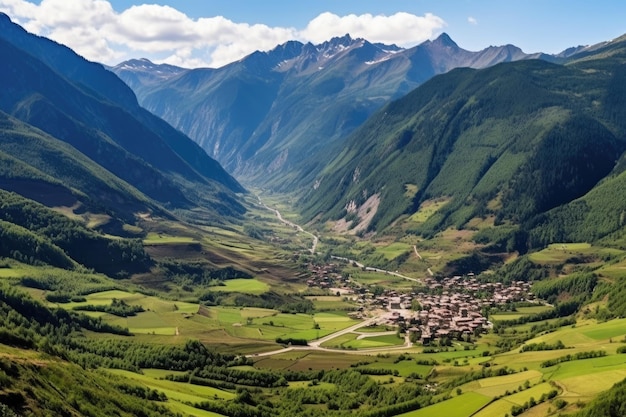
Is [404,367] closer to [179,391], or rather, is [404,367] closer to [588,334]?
[588,334]

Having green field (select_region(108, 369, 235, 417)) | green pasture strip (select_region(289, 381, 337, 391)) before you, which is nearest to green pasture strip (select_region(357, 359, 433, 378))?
green pasture strip (select_region(289, 381, 337, 391))

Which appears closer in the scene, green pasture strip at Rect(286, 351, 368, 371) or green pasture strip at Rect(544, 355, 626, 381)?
green pasture strip at Rect(544, 355, 626, 381)

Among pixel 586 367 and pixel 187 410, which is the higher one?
pixel 586 367

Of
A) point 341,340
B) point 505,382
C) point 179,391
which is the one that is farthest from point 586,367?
point 341,340

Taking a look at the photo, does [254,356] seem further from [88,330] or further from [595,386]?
[595,386]

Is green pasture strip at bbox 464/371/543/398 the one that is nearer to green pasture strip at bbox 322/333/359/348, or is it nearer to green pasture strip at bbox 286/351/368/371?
green pasture strip at bbox 286/351/368/371

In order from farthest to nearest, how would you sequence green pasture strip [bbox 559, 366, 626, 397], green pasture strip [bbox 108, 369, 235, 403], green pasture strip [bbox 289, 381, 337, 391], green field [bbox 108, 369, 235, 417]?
green pasture strip [bbox 289, 381, 337, 391], green pasture strip [bbox 108, 369, 235, 403], green field [bbox 108, 369, 235, 417], green pasture strip [bbox 559, 366, 626, 397]

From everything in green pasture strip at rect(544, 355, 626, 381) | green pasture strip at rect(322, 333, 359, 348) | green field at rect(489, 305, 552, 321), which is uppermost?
green pasture strip at rect(544, 355, 626, 381)

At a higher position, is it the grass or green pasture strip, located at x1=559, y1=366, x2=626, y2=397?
green pasture strip, located at x1=559, y1=366, x2=626, y2=397

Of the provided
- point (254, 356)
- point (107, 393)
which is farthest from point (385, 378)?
point (107, 393)
